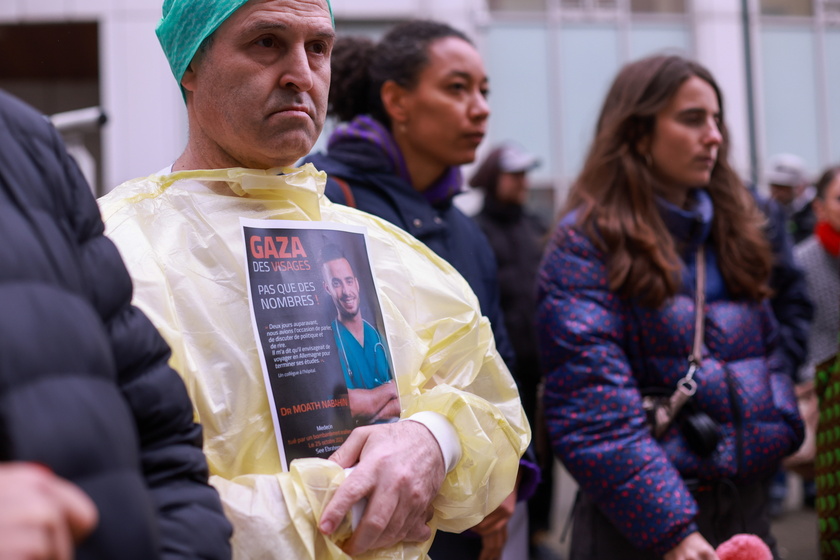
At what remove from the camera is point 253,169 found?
1.62m

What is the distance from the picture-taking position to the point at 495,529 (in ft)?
7.67

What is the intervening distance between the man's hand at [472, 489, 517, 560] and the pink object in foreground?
→ 21.7 inches

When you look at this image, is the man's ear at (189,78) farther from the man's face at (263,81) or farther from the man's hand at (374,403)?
the man's hand at (374,403)

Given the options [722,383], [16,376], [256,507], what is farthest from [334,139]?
[16,376]

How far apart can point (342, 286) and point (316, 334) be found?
0.39ft

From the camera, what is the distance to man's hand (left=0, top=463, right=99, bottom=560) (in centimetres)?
69

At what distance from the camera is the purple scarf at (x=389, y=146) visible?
2682mm

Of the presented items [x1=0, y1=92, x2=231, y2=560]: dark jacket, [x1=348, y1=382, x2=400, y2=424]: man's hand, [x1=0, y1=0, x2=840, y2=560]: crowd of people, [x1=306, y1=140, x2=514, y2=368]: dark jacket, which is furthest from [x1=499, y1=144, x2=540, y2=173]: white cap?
[x1=0, y1=92, x2=231, y2=560]: dark jacket

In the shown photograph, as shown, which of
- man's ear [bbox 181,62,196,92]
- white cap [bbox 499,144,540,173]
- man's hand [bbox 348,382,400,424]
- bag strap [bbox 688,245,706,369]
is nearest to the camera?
man's hand [bbox 348,382,400,424]

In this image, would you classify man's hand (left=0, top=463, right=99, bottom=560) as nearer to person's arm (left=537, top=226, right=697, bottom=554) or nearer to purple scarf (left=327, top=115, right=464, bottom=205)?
person's arm (left=537, top=226, right=697, bottom=554)

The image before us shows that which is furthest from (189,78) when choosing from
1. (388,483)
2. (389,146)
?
(389,146)

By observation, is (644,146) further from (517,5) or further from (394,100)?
(517,5)

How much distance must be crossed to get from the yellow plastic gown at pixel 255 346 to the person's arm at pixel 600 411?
64 centimetres

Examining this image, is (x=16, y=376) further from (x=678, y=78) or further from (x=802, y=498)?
(x=802, y=498)
